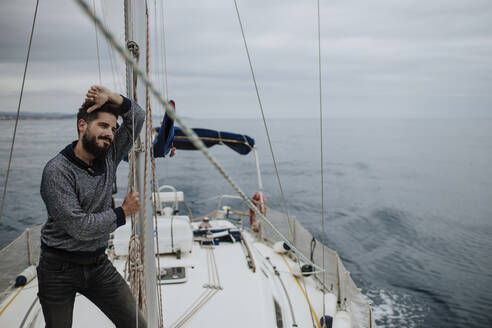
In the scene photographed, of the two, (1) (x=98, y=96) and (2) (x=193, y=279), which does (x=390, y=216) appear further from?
(1) (x=98, y=96)

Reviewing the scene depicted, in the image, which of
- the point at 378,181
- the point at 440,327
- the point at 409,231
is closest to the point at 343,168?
the point at 378,181

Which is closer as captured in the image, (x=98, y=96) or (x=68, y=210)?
(x=68, y=210)

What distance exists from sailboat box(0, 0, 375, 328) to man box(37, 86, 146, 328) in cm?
24

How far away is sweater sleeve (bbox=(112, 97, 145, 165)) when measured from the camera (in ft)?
5.80

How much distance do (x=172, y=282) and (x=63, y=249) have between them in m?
2.31

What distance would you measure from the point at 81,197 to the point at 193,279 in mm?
2677

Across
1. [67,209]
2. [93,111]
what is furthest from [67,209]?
[93,111]

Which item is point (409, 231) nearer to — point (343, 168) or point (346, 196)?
point (346, 196)

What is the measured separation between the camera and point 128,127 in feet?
6.20

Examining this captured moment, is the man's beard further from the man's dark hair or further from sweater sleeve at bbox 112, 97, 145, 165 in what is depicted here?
sweater sleeve at bbox 112, 97, 145, 165

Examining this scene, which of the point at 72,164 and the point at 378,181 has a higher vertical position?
the point at 72,164

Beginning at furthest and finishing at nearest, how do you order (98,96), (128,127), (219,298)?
(219,298) < (128,127) < (98,96)

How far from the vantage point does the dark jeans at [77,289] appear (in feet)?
5.48

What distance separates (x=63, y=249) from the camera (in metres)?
1.65
